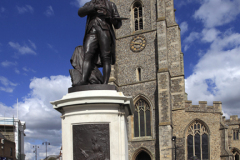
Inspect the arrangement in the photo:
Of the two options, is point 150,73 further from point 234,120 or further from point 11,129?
point 11,129

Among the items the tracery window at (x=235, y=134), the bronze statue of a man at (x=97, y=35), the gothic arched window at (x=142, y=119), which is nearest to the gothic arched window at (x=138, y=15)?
the gothic arched window at (x=142, y=119)

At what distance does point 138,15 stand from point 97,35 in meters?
23.0

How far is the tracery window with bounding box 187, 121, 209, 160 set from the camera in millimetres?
23578

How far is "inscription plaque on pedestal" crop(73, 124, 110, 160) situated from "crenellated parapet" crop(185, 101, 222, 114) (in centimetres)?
2052

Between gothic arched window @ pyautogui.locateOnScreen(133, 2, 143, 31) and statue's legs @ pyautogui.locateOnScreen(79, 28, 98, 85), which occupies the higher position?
gothic arched window @ pyautogui.locateOnScreen(133, 2, 143, 31)

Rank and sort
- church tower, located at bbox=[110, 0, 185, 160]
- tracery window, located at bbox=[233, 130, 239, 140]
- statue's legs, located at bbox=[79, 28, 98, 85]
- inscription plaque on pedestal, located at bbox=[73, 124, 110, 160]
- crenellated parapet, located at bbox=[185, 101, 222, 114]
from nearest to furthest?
inscription plaque on pedestal, located at bbox=[73, 124, 110, 160]
statue's legs, located at bbox=[79, 28, 98, 85]
church tower, located at bbox=[110, 0, 185, 160]
crenellated parapet, located at bbox=[185, 101, 222, 114]
tracery window, located at bbox=[233, 130, 239, 140]

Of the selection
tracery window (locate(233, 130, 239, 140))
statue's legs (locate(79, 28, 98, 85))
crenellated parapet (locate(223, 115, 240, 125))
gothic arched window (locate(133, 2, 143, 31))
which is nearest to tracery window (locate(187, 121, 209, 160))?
gothic arched window (locate(133, 2, 143, 31))

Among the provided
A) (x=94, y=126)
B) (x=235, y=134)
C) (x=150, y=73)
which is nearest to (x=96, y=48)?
(x=94, y=126)

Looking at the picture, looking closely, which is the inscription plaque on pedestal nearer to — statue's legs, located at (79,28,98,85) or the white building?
statue's legs, located at (79,28,98,85)

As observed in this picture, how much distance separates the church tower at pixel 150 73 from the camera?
76.9 ft

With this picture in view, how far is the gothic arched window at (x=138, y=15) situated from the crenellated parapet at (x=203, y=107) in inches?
331

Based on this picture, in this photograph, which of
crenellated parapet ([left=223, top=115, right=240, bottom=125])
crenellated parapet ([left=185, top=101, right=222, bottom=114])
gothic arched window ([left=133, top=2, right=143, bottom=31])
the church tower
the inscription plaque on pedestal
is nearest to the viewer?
the inscription plaque on pedestal

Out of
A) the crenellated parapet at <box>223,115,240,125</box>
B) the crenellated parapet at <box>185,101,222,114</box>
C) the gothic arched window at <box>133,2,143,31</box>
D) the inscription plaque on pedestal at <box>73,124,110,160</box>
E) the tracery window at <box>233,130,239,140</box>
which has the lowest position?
the tracery window at <box>233,130,239,140</box>

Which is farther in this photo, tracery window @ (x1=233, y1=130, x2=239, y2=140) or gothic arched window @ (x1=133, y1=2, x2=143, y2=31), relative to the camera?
tracery window @ (x1=233, y1=130, x2=239, y2=140)
